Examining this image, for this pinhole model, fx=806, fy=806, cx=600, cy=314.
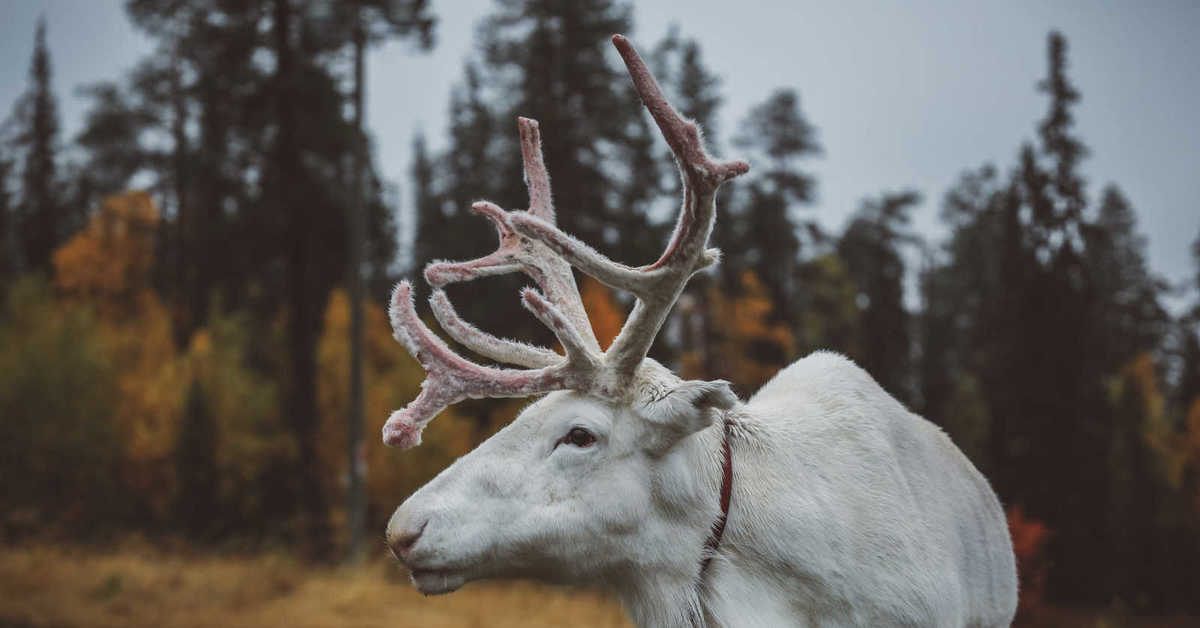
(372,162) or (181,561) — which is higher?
(372,162)

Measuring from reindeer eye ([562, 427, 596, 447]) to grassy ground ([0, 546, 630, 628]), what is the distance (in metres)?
9.54

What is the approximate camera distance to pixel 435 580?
266 cm

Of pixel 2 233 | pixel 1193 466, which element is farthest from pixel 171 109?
pixel 1193 466

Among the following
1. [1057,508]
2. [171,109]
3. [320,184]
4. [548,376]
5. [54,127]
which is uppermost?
[54,127]

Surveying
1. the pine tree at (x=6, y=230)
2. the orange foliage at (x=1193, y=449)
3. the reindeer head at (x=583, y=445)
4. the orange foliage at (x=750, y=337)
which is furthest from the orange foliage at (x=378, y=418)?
the pine tree at (x=6, y=230)

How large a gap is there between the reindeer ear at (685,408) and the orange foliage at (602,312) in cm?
1090

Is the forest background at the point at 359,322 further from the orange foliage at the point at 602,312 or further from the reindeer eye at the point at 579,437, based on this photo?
the reindeer eye at the point at 579,437

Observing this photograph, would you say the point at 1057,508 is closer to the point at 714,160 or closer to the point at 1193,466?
the point at 1193,466

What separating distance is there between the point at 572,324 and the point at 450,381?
0.49 metres

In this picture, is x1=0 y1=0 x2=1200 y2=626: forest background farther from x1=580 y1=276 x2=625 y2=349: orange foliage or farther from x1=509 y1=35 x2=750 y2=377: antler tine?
x1=509 y1=35 x2=750 y2=377: antler tine

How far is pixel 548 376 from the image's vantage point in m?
2.90

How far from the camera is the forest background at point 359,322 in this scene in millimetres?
15891

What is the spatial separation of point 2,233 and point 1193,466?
47144 millimetres

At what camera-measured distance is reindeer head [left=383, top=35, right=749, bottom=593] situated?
266cm
